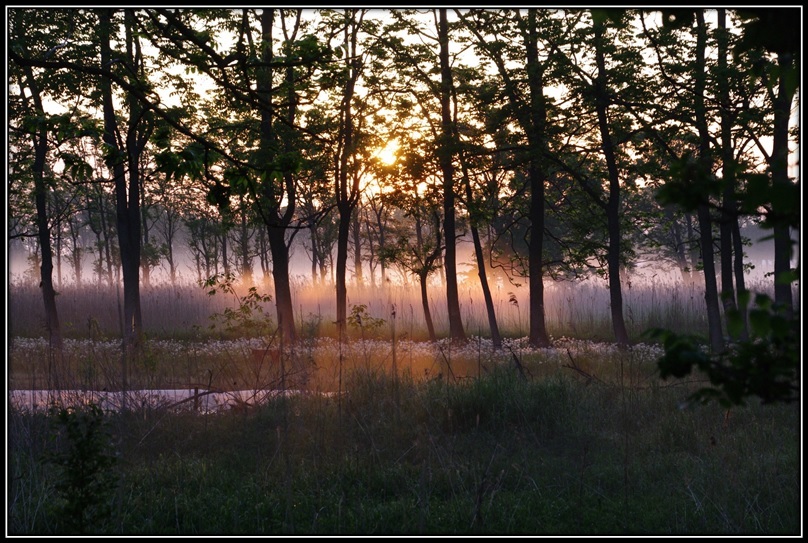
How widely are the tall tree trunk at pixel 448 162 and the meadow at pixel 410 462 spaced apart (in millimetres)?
5606

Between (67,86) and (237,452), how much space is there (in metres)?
9.03

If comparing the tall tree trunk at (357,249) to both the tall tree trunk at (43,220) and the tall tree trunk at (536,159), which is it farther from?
the tall tree trunk at (43,220)

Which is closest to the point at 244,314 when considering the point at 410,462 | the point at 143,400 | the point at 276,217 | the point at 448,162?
the point at 276,217

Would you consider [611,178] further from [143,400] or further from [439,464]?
[143,400]

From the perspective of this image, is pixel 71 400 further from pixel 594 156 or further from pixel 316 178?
pixel 594 156

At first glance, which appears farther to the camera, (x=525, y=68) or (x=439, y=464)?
(x=525, y=68)

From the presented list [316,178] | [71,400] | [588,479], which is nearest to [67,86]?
[316,178]

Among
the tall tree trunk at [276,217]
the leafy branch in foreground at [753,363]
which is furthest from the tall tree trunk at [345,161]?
the leafy branch in foreground at [753,363]

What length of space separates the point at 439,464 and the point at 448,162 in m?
9.73

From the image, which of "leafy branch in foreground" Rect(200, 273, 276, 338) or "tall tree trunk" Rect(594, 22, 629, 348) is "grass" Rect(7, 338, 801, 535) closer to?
"tall tree trunk" Rect(594, 22, 629, 348)

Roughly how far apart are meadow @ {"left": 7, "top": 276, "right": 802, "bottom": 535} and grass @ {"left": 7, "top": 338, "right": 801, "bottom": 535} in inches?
0.7

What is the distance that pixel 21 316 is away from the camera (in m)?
18.8

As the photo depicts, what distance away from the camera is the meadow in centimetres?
476

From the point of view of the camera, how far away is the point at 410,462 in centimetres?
635
